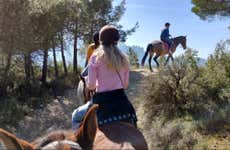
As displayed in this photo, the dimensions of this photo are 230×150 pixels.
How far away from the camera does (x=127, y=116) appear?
10.7 feet

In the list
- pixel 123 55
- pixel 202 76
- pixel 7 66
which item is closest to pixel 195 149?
pixel 202 76

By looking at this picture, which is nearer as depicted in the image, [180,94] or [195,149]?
A: [195,149]

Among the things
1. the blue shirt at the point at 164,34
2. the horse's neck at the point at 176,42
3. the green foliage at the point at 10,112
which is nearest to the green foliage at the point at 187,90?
the green foliage at the point at 10,112

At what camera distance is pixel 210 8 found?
15.6 m

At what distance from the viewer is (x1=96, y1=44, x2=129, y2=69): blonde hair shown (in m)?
3.47

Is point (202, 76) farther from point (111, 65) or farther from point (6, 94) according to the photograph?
point (6, 94)

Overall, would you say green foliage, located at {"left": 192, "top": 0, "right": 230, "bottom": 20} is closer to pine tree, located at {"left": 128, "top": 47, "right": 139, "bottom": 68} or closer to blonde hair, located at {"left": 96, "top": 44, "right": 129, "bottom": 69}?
pine tree, located at {"left": 128, "top": 47, "right": 139, "bottom": 68}

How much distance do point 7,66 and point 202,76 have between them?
9.09 m

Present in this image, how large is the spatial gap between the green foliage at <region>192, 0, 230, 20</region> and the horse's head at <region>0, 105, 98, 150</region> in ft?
44.1

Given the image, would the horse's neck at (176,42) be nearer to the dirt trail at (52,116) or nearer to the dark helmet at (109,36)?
the dirt trail at (52,116)

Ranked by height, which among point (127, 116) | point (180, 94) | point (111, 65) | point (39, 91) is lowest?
point (39, 91)

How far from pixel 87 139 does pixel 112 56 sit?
120 centimetres

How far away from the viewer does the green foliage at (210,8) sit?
1536 centimetres

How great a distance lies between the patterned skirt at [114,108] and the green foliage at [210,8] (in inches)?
487
